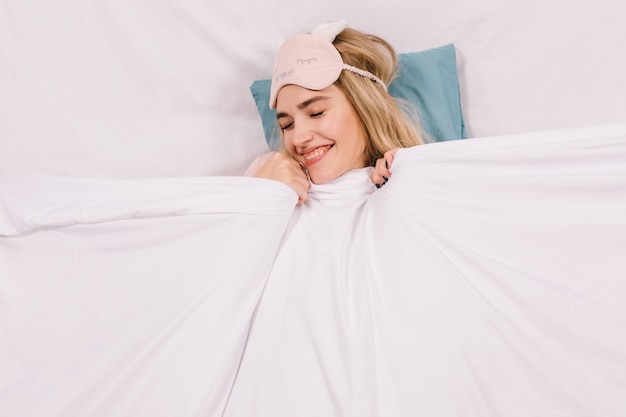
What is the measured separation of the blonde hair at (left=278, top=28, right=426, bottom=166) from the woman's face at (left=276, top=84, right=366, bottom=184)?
4cm

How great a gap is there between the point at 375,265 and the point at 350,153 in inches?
15.2

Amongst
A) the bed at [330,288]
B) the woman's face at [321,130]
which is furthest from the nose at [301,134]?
the bed at [330,288]

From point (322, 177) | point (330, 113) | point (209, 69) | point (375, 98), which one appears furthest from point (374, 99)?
point (209, 69)

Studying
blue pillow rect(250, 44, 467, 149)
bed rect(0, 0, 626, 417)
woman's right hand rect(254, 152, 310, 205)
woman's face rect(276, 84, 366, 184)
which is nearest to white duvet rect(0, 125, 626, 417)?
bed rect(0, 0, 626, 417)

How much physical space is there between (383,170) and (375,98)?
0.71 ft

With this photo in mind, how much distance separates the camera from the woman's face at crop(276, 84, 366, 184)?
4.21 feet

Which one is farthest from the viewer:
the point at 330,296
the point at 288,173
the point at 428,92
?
the point at 428,92

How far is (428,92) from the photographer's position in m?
1.51

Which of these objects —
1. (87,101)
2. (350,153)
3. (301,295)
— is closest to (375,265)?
(301,295)

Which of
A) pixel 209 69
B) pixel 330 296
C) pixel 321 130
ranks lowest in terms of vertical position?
pixel 330 296

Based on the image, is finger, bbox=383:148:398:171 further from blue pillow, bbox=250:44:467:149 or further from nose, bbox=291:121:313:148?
blue pillow, bbox=250:44:467:149

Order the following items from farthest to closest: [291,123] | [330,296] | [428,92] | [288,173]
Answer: [428,92], [291,123], [288,173], [330,296]

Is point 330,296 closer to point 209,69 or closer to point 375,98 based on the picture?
point 375,98

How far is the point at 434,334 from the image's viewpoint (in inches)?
34.0
